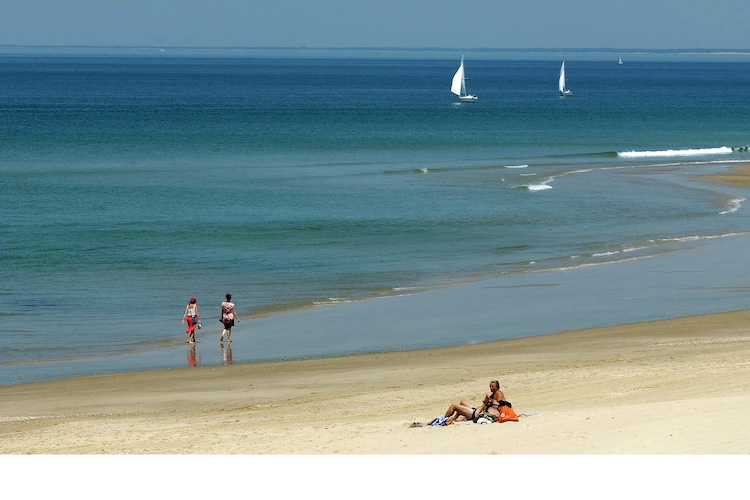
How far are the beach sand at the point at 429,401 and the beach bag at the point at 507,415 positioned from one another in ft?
0.69

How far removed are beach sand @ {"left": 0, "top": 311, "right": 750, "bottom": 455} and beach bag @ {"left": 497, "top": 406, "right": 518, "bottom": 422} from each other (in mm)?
210

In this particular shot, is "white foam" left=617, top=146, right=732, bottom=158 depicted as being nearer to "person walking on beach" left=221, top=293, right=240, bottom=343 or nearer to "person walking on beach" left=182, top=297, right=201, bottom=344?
"person walking on beach" left=221, top=293, right=240, bottom=343

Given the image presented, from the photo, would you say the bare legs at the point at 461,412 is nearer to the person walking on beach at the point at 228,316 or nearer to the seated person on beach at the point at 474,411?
the seated person on beach at the point at 474,411

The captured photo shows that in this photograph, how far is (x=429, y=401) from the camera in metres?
15.2

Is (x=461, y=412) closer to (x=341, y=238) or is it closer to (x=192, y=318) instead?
(x=192, y=318)

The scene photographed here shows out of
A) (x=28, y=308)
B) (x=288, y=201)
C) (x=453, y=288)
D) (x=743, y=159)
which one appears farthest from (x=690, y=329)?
(x=743, y=159)

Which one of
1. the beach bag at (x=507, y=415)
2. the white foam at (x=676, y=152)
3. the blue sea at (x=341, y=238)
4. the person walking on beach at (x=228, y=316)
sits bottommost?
the beach bag at (x=507, y=415)

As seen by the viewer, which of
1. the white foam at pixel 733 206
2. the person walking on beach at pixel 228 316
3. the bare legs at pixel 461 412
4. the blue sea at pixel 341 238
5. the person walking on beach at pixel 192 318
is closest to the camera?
the bare legs at pixel 461 412

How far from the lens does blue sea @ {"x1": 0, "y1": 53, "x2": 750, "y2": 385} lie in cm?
2222

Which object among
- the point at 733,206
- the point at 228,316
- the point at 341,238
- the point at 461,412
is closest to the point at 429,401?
the point at 461,412

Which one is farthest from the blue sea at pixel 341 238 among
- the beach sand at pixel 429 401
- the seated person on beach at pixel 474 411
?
the seated person on beach at pixel 474 411

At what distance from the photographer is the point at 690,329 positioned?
68.0ft

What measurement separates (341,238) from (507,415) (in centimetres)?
2285

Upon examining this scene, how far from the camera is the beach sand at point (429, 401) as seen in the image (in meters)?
12.1
